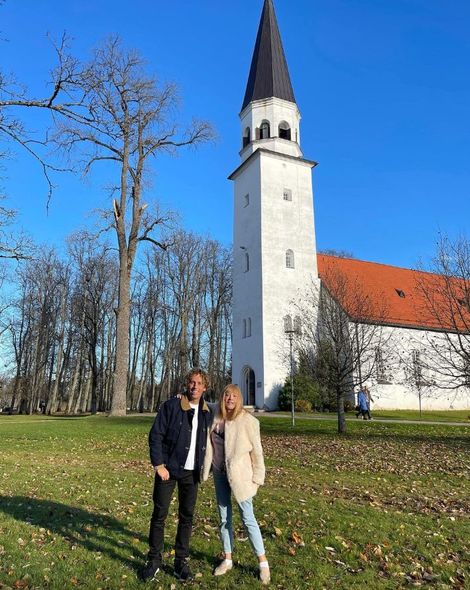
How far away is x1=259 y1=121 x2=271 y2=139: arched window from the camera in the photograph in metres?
35.6

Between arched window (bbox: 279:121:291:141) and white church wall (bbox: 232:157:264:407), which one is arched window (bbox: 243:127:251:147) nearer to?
white church wall (bbox: 232:157:264:407)

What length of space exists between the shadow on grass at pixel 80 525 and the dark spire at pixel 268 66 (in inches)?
1320

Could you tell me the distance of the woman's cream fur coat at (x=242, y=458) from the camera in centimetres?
483

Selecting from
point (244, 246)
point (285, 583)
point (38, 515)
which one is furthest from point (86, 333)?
point (285, 583)

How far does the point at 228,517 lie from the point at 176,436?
979mm

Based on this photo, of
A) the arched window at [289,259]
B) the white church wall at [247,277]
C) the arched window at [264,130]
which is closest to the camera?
the white church wall at [247,277]

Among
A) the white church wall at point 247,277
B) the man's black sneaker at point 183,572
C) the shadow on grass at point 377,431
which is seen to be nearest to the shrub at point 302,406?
the white church wall at point 247,277

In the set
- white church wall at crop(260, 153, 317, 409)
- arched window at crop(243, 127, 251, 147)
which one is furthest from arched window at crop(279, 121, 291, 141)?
arched window at crop(243, 127, 251, 147)

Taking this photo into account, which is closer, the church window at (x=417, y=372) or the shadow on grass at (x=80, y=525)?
the shadow on grass at (x=80, y=525)

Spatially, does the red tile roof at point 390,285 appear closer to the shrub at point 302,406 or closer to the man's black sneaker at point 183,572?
the shrub at point 302,406

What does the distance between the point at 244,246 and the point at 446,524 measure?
29.5 meters

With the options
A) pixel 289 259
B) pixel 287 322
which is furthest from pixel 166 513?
pixel 289 259

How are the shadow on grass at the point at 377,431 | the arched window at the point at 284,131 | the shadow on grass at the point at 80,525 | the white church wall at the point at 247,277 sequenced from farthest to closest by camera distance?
the arched window at the point at 284,131, the white church wall at the point at 247,277, the shadow on grass at the point at 377,431, the shadow on grass at the point at 80,525

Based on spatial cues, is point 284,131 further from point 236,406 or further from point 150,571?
point 150,571
